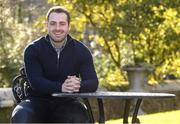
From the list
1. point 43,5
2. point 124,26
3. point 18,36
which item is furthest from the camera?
point 43,5

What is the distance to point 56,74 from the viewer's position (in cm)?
498

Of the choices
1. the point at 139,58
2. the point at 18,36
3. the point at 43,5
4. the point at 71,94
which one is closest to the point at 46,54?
the point at 71,94

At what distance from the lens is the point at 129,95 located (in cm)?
453

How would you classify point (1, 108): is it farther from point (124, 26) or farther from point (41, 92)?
point (124, 26)

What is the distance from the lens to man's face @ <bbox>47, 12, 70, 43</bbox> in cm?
495

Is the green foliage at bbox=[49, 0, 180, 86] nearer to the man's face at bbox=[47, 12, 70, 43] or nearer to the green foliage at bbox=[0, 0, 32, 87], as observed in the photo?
the green foliage at bbox=[0, 0, 32, 87]

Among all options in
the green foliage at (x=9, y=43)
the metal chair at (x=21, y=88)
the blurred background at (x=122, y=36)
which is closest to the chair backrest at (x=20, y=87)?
the metal chair at (x=21, y=88)

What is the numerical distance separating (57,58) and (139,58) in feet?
33.7

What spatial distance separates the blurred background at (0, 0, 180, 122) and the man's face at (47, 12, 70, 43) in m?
7.74

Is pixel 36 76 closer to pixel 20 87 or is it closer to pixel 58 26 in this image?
pixel 20 87

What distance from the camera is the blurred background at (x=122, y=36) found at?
1383cm

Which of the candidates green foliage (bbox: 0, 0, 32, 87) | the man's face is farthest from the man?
green foliage (bbox: 0, 0, 32, 87)

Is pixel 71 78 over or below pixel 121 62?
over

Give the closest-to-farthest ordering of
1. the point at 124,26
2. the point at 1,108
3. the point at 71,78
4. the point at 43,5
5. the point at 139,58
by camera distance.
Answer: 1. the point at 71,78
2. the point at 1,108
3. the point at 124,26
4. the point at 139,58
5. the point at 43,5
